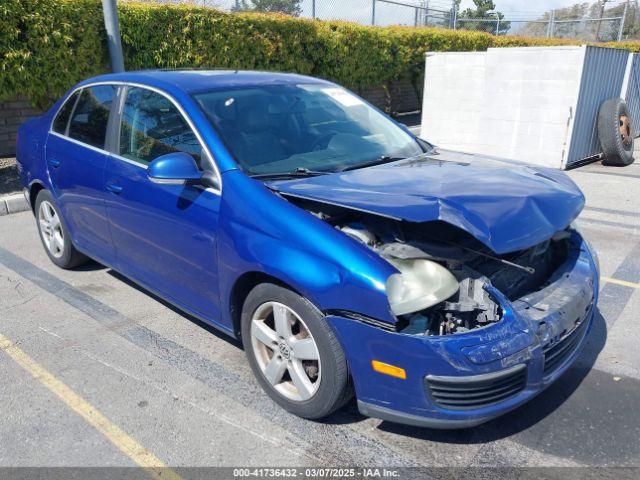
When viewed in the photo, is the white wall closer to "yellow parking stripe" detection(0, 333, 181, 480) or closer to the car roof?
the car roof

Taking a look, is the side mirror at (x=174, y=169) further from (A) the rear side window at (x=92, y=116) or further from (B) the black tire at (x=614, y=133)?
(B) the black tire at (x=614, y=133)

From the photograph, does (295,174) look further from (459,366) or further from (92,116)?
(92,116)

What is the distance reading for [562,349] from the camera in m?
2.68

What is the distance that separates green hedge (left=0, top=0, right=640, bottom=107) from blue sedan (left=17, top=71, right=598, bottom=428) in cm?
435

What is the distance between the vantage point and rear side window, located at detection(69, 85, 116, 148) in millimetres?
4023

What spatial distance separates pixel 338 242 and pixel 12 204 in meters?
5.95

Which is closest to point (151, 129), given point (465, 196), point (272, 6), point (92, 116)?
point (92, 116)

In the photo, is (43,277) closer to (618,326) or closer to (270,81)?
(270,81)

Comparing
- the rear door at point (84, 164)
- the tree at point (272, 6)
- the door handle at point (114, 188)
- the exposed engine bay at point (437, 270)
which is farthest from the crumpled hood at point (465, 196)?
the tree at point (272, 6)

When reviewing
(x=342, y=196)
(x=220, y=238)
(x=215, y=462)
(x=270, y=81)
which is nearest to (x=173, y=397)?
(x=215, y=462)

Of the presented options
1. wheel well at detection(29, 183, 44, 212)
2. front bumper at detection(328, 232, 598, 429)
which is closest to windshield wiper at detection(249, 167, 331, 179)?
front bumper at detection(328, 232, 598, 429)

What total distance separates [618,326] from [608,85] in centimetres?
740

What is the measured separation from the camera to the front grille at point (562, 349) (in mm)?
2566

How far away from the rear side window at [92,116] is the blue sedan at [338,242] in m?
0.02
